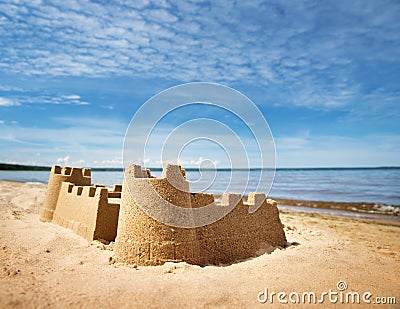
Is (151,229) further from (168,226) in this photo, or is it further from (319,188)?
(319,188)

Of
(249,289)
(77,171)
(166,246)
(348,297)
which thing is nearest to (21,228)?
(77,171)

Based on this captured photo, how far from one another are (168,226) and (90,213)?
4.00m

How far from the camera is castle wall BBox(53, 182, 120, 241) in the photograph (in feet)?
29.3

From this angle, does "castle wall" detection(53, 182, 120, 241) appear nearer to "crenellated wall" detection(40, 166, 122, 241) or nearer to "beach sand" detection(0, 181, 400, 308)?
"crenellated wall" detection(40, 166, 122, 241)

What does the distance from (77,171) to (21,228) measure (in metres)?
3.04

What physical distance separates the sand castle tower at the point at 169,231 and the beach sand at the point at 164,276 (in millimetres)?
307

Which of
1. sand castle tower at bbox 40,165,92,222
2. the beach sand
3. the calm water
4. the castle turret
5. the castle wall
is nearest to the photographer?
the beach sand

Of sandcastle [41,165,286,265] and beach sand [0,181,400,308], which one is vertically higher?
sandcastle [41,165,286,265]

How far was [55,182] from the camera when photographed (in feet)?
40.3

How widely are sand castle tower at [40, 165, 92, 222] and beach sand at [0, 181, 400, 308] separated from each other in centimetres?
227

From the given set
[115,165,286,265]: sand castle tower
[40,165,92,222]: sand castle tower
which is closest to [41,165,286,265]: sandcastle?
[115,165,286,265]: sand castle tower

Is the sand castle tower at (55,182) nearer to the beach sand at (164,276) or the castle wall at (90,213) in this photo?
the castle wall at (90,213)

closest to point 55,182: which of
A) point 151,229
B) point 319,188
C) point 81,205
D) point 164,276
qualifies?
point 81,205

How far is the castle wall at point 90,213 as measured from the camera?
8922mm
